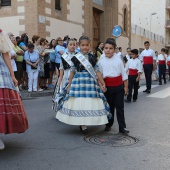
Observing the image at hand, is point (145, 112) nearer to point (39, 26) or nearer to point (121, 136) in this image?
point (121, 136)

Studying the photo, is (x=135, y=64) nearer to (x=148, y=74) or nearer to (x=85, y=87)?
(x=148, y=74)

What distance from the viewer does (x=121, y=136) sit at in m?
5.59

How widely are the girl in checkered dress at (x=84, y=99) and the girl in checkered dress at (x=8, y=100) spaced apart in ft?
3.77

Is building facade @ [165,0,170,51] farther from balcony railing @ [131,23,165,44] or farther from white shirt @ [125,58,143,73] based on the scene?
white shirt @ [125,58,143,73]

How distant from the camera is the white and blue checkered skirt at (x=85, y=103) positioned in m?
5.47

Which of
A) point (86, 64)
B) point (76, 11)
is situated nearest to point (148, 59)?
point (86, 64)

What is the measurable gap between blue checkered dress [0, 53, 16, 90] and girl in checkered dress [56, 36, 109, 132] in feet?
4.23

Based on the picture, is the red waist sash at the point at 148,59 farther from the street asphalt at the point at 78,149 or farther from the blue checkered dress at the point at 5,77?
the blue checkered dress at the point at 5,77

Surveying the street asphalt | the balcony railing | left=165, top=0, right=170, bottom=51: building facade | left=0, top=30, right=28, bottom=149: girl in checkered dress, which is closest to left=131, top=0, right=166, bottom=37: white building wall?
left=165, top=0, right=170, bottom=51: building facade

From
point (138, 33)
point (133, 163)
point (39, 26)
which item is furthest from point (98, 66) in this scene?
point (138, 33)

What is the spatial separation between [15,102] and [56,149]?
2.96 ft

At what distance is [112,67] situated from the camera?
5.68 meters

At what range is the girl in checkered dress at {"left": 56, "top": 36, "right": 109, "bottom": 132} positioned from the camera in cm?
548

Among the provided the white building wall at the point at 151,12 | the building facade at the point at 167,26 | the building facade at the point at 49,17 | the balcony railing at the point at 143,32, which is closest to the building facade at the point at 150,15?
the white building wall at the point at 151,12
